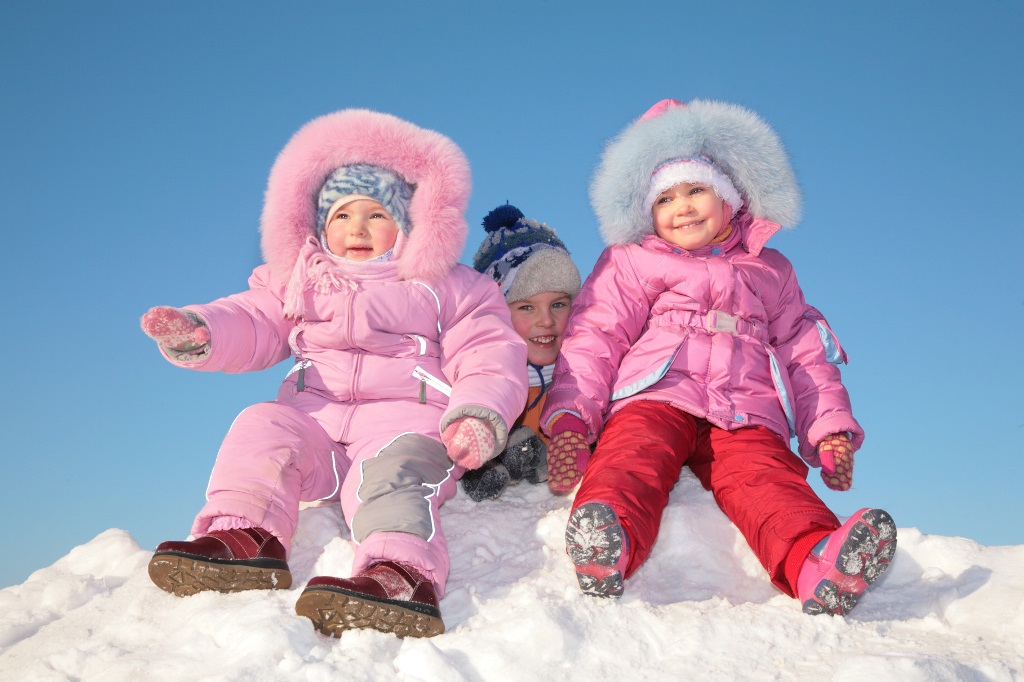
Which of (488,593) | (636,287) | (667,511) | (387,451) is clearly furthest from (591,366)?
(488,593)

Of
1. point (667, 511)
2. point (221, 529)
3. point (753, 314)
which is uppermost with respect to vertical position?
point (753, 314)

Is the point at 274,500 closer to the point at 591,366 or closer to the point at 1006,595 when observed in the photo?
the point at 591,366

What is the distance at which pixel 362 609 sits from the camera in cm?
262

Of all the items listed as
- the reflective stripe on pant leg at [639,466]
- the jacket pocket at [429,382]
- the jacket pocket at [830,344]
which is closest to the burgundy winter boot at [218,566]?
the jacket pocket at [429,382]

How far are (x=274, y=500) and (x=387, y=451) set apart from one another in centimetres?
49

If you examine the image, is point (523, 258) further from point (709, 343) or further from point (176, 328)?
point (176, 328)

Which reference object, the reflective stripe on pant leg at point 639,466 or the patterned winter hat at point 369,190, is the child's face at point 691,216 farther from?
the patterned winter hat at point 369,190

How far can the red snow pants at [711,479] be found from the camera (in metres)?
3.20

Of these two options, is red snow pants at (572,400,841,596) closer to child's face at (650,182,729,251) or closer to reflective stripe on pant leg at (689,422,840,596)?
reflective stripe on pant leg at (689,422,840,596)

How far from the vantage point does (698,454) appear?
13.2 feet

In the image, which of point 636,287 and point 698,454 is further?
point 636,287

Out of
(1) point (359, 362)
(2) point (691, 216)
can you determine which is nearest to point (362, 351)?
(1) point (359, 362)

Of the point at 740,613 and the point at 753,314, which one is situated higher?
the point at 753,314

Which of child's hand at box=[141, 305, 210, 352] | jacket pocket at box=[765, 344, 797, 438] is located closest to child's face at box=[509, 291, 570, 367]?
jacket pocket at box=[765, 344, 797, 438]
